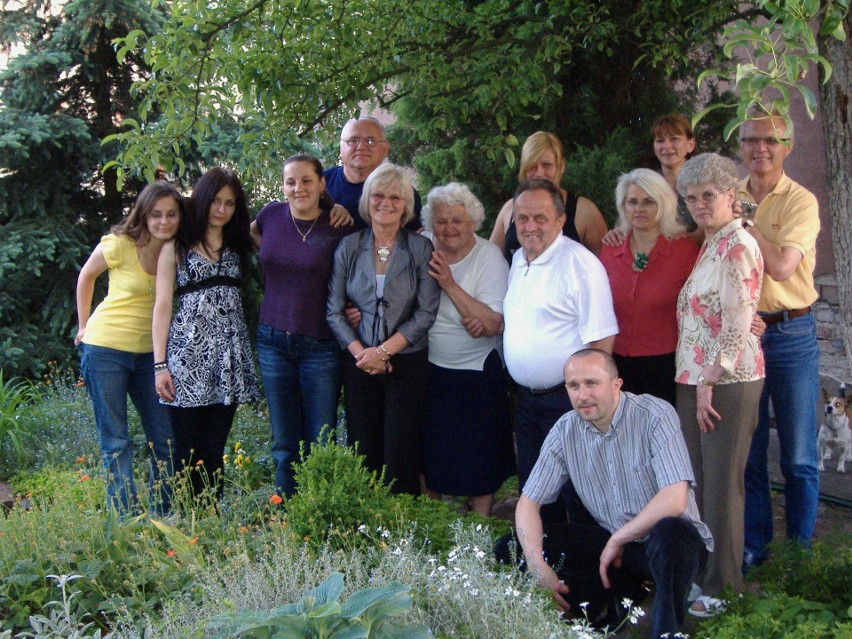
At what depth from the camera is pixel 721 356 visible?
3.50m

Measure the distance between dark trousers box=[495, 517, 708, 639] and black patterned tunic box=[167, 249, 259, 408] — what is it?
5.55 feet

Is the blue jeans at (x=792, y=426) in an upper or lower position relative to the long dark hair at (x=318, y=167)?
lower

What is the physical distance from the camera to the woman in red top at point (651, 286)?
155 inches

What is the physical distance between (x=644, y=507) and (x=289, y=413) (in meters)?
1.87

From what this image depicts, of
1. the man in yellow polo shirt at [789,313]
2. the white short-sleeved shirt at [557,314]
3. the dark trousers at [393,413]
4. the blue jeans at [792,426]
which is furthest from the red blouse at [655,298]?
the dark trousers at [393,413]

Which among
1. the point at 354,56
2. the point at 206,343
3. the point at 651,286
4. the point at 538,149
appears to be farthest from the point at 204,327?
the point at 651,286

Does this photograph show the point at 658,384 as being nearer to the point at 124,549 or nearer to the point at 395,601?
the point at 395,601

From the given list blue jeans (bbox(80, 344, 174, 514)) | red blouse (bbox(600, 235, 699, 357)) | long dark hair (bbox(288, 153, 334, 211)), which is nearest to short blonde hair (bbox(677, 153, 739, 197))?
red blouse (bbox(600, 235, 699, 357))

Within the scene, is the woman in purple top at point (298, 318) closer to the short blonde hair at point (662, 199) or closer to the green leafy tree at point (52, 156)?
the short blonde hair at point (662, 199)

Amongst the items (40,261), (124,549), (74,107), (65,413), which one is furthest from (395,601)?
(74,107)

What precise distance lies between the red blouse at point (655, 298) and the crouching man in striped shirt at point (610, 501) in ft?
1.89

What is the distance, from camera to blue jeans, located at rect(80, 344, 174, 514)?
4.54 metres

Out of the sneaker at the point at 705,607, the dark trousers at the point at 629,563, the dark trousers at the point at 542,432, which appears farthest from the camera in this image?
the dark trousers at the point at 542,432

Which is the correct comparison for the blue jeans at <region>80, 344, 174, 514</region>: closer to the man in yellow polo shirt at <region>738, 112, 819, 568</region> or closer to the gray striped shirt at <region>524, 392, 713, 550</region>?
the gray striped shirt at <region>524, 392, 713, 550</region>
